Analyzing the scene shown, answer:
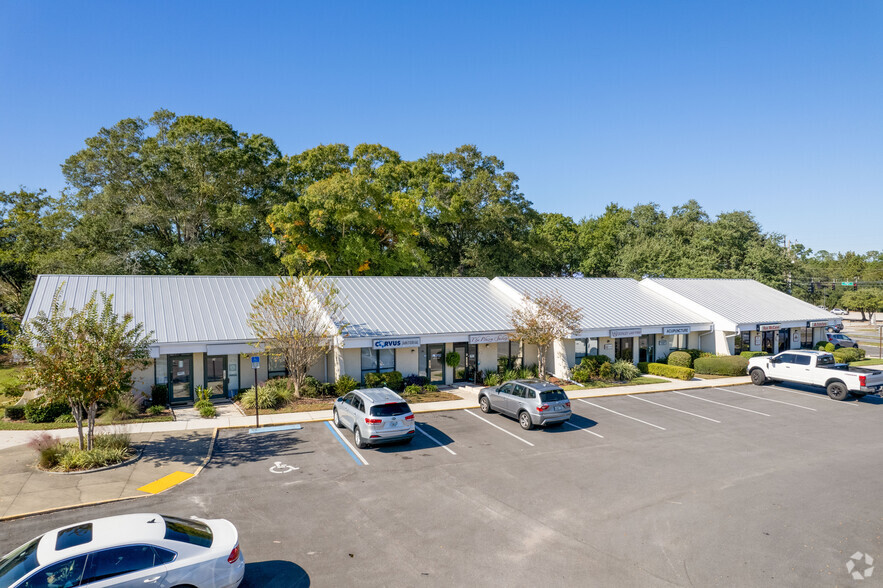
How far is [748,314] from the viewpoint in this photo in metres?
34.7

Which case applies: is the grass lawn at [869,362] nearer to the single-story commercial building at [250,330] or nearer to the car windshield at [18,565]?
the single-story commercial building at [250,330]

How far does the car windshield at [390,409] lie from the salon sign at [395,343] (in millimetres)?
7676

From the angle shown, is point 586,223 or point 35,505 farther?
point 586,223

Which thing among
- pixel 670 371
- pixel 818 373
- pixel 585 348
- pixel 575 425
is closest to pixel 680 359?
pixel 670 371

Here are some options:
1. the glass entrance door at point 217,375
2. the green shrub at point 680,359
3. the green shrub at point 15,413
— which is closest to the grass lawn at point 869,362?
the green shrub at point 680,359

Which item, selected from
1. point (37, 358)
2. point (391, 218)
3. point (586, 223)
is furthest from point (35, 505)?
point (586, 223)

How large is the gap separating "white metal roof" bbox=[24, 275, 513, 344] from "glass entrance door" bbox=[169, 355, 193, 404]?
3.83 ft

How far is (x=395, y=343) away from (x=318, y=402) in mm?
4432

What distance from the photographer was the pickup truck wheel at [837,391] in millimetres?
22875

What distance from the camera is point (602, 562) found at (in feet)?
29.3

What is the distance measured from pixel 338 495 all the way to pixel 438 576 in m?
4.16

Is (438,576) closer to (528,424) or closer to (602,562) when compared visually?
(602,562)

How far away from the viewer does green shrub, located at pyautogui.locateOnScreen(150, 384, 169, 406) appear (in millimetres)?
20516

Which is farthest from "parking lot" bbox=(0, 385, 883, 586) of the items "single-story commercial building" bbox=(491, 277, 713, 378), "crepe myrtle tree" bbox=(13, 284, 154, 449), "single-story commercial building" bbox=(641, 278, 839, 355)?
"single-story commercial building" bbox=(641, 278, 839, 355)
